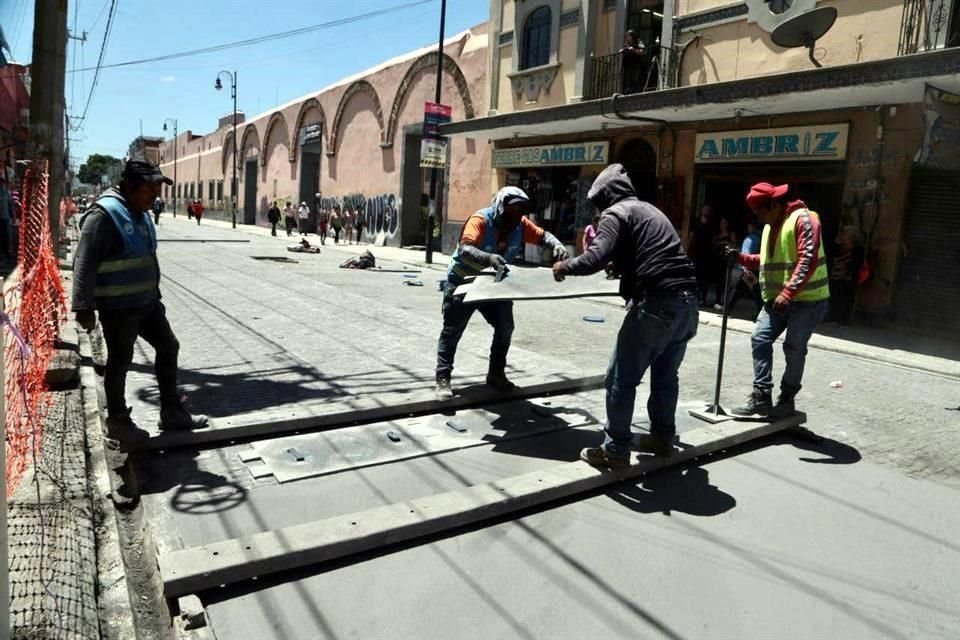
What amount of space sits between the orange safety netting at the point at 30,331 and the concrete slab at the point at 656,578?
1.63 m

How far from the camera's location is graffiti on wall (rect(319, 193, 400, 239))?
28172mm

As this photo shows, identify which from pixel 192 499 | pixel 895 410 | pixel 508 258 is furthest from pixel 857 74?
pixel 192 499

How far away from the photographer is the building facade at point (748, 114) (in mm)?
10773

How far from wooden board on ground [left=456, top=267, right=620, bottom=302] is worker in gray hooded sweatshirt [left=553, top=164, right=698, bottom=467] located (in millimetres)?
664

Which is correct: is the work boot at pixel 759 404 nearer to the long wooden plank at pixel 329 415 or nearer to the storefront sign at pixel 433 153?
the long wooden plank at pixel 329 415

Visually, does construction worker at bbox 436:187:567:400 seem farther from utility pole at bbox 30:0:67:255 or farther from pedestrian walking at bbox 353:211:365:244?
pedestrian walking at bbox 353:211:365:244

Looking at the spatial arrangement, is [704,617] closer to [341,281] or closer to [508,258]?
[508,258]

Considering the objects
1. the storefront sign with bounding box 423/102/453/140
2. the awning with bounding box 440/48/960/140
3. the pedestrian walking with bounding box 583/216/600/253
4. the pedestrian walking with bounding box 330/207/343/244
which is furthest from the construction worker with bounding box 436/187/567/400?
the pedestrian walking with bounding box 330/207/343/244

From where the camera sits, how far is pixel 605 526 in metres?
3.71

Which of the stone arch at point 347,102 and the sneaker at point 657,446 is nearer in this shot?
the sneaker at point 657,446

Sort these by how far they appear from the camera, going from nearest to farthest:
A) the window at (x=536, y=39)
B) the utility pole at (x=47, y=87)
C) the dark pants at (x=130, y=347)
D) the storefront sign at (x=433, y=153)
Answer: the dark pants at (x=130, y=347) < the utility pole at (x=47, y=87) < the window at (x=536, y=39) < the storefront sign at (x=433, y=153)

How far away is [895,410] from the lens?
21.1ft

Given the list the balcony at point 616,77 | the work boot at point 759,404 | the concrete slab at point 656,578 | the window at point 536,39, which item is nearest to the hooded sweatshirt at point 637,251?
the concrete slab at point 656,578

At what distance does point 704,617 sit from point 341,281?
1294 centimetres
